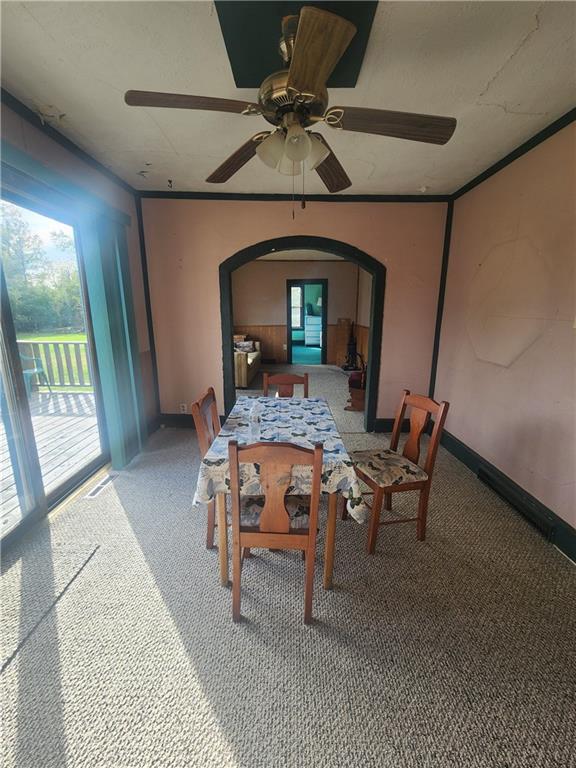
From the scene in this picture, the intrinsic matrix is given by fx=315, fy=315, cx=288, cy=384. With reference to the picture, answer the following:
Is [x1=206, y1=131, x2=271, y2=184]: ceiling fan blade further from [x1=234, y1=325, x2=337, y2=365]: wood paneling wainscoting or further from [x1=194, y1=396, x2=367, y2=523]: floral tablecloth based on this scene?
[x1=234, y1=325, x2=337, y2=365]: wood paneling wainscoting

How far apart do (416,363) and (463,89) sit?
2.49m

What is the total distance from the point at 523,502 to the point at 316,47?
2.78 metres

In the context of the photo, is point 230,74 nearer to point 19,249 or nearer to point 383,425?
point 19,249

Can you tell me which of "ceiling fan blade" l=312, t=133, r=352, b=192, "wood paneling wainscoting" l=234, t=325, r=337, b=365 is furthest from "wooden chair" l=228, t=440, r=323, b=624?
"wood paneling wainscoting" l=234, t=325, r=337, b=365

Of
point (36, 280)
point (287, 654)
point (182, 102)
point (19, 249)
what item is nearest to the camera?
point (182, 102)

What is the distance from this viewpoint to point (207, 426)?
187 centimetres

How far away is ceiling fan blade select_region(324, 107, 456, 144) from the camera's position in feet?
4.18

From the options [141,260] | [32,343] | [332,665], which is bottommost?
[332,665]

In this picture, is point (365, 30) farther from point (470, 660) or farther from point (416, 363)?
point (416, 363)

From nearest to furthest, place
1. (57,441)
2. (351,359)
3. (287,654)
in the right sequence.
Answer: (287,654), (57,441), (351,359)

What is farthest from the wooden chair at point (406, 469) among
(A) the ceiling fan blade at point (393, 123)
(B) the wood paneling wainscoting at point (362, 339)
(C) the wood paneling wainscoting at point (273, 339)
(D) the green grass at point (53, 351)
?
(C) the wood paneling wainscoting at point (273, 339)

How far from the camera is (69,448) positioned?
10.3 feet

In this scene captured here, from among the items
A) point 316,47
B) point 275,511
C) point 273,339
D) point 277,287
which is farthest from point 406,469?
point 277,287

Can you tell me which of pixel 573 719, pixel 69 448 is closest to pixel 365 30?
pixel 573 719
